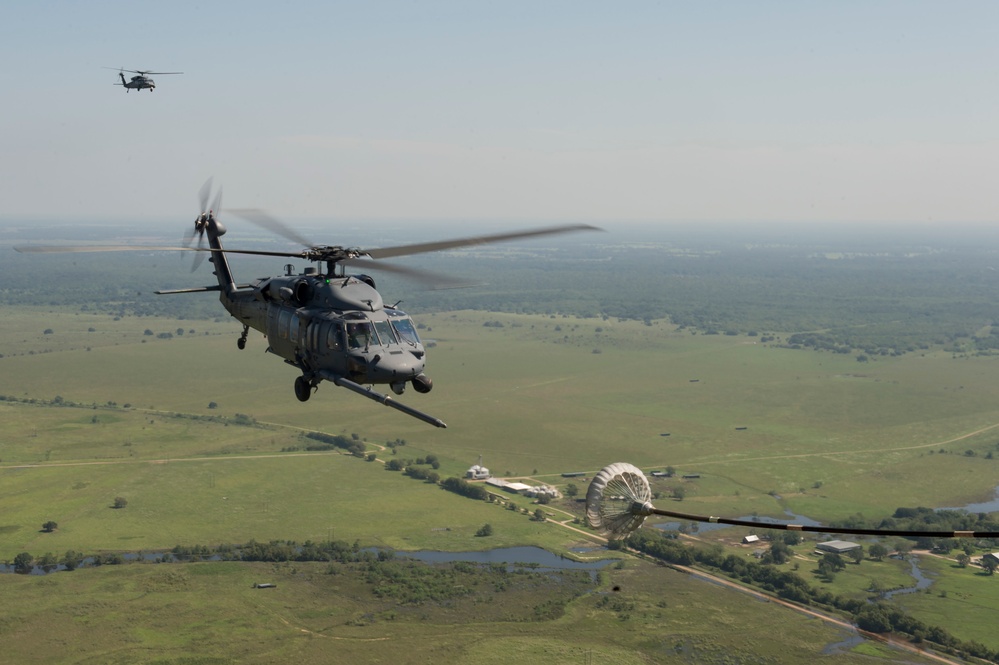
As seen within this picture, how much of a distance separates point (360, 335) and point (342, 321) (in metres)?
0.78

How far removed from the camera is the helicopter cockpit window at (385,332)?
32344 mm

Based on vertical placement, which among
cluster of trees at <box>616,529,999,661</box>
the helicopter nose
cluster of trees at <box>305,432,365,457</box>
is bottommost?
cluster of trees at <box>616,529,999,661</box>

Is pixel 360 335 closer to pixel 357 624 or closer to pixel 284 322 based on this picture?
pixel 284 322

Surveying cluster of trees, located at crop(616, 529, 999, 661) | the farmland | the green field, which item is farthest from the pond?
cluster of trees, located at crop(616, 529, 999, 661)

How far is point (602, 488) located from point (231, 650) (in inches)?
2878

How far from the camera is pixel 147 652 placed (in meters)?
87.6

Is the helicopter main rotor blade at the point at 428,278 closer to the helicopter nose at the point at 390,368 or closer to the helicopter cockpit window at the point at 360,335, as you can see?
the helicopter cockpit window at the point at 360,335

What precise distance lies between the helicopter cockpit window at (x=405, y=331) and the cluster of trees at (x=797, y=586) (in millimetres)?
75509

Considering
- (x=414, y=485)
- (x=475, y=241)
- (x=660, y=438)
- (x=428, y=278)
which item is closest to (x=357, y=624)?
(x=414, y=485)

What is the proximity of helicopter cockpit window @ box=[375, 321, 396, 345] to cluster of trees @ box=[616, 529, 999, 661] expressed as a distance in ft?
251

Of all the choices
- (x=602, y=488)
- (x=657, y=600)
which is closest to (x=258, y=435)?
(x=657, y=600)

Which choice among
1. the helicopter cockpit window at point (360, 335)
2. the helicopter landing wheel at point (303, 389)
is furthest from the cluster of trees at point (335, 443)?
the helicopter cockpit window at point (360, 335)

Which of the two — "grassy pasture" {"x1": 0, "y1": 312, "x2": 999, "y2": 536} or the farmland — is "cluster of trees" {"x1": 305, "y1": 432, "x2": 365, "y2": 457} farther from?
"grassy pasture" {"x1": 0, "y1": 312, "x2": 999, "y2": 536}

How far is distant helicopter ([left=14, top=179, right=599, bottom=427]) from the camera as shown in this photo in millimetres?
31562
